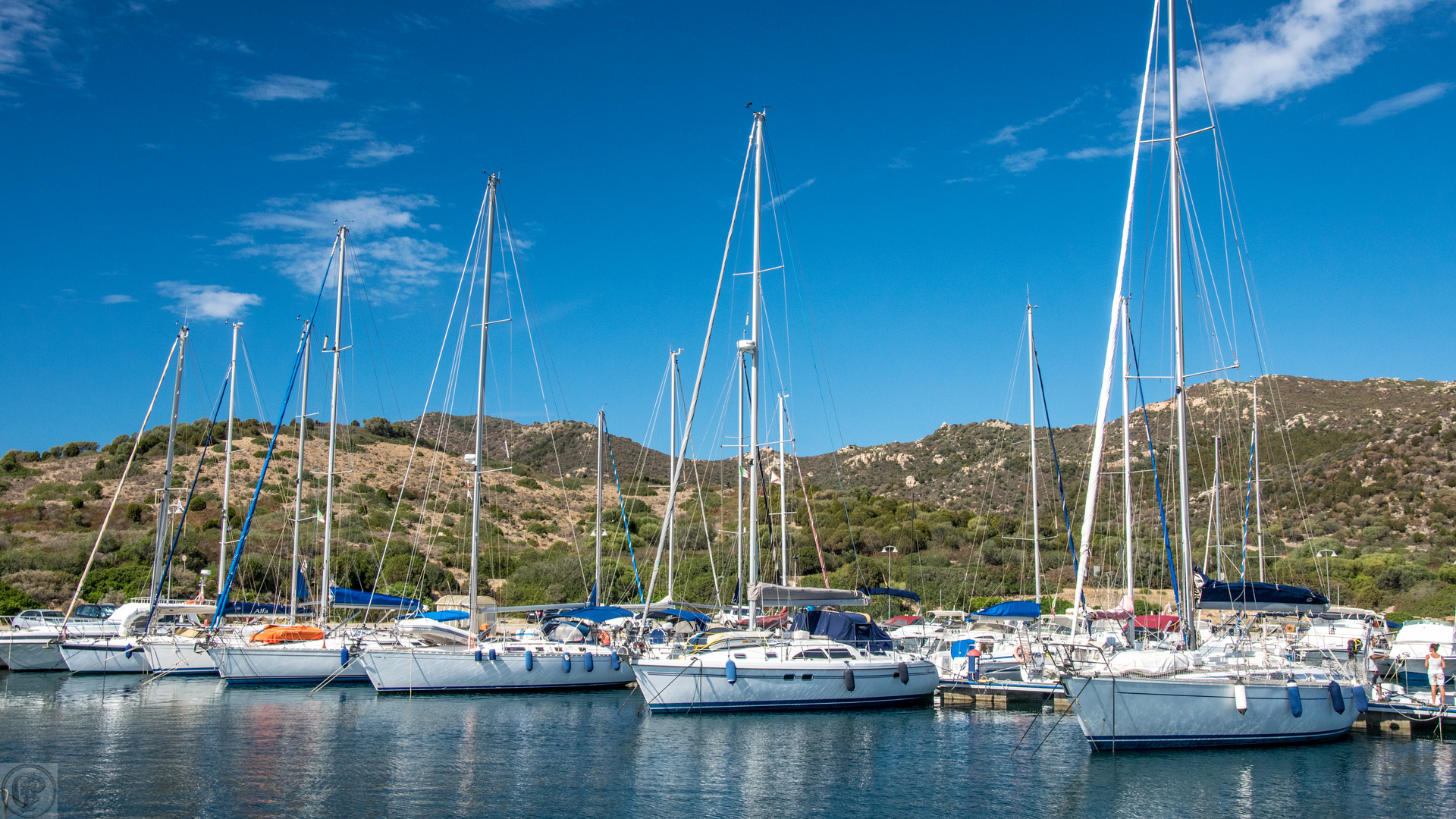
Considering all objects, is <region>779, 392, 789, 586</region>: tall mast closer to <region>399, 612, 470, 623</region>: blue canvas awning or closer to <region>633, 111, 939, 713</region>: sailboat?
<region>633, 111, 939, 713</region>: sailboat

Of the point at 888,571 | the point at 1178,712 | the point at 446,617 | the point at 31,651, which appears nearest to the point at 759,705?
the point at 1178,712

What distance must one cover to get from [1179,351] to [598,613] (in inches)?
728

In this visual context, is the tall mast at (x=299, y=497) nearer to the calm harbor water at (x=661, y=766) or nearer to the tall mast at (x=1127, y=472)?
the calm harbor water at (x=661, y=766)

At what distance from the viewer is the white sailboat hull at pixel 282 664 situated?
29594mm

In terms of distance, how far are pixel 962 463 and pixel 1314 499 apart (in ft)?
117

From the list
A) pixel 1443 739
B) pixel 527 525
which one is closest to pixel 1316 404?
pixel 527 525

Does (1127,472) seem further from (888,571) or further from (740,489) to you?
(888,571)

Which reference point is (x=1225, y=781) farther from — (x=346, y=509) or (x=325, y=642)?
(x=346, y=509)

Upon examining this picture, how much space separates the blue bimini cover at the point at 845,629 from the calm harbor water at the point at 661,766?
1.87 m

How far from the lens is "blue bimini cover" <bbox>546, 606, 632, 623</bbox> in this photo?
104 ft

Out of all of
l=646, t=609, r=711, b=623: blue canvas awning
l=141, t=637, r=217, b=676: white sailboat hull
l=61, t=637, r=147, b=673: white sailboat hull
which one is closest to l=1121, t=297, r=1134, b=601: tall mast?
l=646, t=609, r=711, b=623: blue canvas awning

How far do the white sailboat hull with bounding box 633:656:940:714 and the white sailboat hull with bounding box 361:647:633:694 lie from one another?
464cm

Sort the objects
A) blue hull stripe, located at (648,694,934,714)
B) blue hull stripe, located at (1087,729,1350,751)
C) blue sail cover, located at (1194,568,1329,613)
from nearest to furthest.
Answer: blue hull stripe, located at (1087,729,1350,751) < blue sail cover, located at (1194,568,1329,613) < blue hull stripe, located at (648,694,934,714)

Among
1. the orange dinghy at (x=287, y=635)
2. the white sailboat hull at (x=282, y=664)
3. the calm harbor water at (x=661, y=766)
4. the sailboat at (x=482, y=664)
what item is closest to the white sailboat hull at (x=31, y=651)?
the white sailboat hull at (x=282, y=664)
